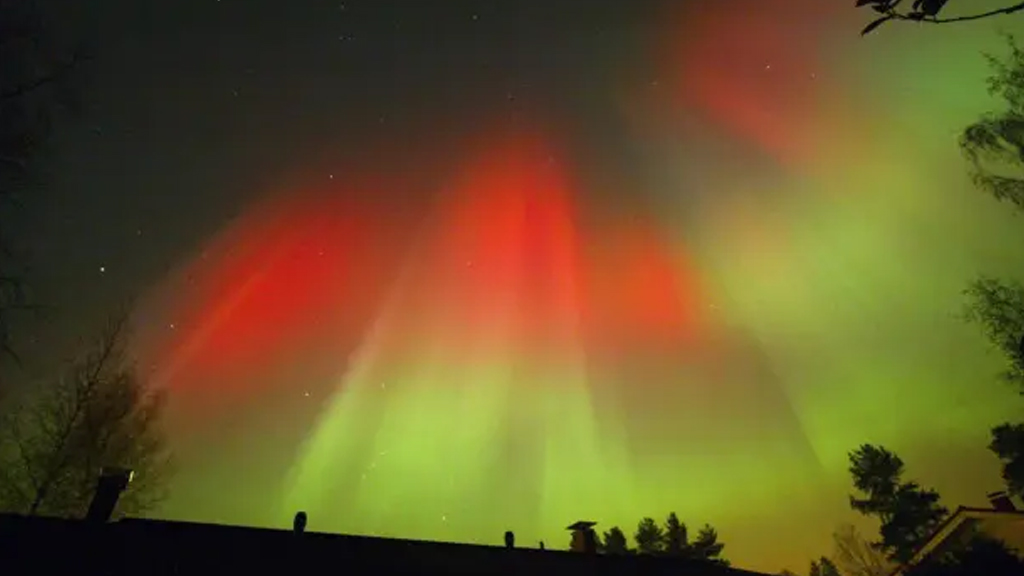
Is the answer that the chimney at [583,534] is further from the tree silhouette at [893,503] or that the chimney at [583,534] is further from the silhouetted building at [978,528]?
the tree silhouette at [893,503]

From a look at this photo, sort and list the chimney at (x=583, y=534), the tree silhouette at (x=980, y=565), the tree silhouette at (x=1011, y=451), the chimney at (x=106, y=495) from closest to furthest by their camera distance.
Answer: the tree silhouette at (x=980, y=565) → the chimney at (x=106, y=495) → the chimney at (x=583, y=534) → the tree silhouette at (x=1011, y=451)

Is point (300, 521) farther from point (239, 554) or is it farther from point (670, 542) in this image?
point (670, 542)

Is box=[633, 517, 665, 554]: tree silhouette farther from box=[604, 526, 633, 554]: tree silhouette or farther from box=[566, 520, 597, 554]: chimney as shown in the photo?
box=[566, 520, 597, 554]: chimney

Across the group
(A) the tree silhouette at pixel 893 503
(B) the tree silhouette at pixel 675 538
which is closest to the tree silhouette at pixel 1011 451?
(A) the tree silhouette at pixel 893 503

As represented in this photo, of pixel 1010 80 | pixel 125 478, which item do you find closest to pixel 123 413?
pixel 125 478

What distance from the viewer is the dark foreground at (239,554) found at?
12.4 meters


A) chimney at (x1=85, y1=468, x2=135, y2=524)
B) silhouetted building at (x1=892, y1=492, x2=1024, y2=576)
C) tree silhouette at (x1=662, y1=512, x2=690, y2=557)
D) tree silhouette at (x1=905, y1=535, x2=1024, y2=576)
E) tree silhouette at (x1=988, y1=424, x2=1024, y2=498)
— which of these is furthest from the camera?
tree silhouette at (x1=662, y1=512, x2=690, y2=557)

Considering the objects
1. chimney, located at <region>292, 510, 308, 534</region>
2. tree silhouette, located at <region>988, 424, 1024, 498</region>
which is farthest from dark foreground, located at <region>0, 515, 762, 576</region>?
tree silhouette, located at <region>988, 424, 1024, 498</region>

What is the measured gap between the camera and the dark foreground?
40.7 ft

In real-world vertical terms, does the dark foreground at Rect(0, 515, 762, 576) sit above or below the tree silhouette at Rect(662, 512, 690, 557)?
below

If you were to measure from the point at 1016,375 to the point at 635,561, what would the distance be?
570 inches

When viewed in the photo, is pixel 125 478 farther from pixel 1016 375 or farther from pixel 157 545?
pixel 1016 375

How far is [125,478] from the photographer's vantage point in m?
15.7

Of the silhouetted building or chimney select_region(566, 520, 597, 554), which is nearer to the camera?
chimney select_region(566, 520, 597, 554)
